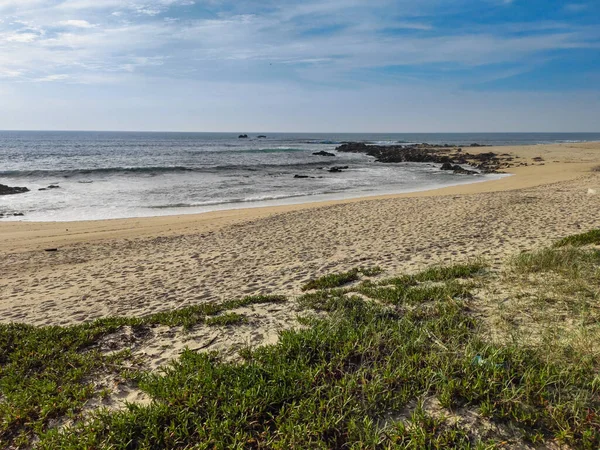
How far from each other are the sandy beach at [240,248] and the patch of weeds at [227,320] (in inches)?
14.3

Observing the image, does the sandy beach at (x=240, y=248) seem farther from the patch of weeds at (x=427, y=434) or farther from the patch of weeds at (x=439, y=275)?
the patch of weeds at (x=427, y=434)

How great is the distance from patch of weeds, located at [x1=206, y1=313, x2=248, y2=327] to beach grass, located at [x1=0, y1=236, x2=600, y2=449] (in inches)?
41.3

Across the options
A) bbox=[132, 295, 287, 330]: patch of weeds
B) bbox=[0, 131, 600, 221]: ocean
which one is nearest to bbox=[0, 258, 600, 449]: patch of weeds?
bbox=[132, 295, 287, 330]: patch of weeds

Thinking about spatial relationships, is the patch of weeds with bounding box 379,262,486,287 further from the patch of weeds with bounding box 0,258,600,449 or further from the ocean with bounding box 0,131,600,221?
the ocean with bounding box 0,131,600,221

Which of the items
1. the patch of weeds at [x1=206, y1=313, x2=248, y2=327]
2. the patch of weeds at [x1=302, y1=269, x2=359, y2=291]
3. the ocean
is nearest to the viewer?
the patch of weeds at [x1=206, y1=313, x2=248, y2=327]

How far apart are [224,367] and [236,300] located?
106 inches

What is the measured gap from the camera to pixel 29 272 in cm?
1022

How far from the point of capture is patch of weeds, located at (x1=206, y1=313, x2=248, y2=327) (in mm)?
5484

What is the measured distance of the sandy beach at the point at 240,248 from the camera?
7.79 m

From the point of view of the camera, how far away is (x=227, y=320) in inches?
217

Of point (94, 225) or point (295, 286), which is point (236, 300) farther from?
point (94, 225)

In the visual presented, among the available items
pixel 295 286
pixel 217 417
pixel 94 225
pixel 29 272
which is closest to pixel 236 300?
pixel 295 286

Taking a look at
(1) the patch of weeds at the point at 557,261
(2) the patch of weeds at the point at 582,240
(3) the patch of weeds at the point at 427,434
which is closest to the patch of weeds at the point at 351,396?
(3) the patch of weeds at the point at 427,434

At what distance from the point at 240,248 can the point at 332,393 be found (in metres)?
8.26
